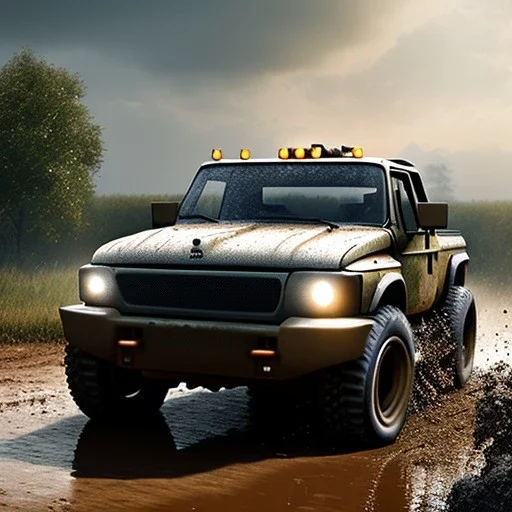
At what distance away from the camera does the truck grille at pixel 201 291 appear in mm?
5875

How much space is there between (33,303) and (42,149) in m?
24.0

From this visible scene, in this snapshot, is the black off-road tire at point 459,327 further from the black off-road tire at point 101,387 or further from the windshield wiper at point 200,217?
the black off-road tire at point 101,387

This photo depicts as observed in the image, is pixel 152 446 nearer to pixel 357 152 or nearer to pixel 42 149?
pixel 357 152

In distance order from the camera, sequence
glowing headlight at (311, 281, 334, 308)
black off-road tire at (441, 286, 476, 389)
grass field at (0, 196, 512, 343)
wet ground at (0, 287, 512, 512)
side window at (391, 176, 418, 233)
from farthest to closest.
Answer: grass field at (0, 196, 512, 343), black off-road tire at (441, 286, 476, 389), side window at (391, 176, 418, 233), glowing headlight at (311, 281, 334, 308), wet ground at (0, 287, 512, 512)

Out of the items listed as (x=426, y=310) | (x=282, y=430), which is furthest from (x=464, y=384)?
(x=282, y=430)

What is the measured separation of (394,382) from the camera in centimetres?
655

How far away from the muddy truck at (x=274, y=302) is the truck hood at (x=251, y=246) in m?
0.01

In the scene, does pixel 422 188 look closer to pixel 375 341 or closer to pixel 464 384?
pixel 464 384

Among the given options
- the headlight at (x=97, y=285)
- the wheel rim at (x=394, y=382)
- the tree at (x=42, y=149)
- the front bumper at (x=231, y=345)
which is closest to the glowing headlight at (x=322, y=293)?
the front bumper at (x=231, y=345)

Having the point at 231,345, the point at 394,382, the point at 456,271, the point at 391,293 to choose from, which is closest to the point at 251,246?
the point at 231,345

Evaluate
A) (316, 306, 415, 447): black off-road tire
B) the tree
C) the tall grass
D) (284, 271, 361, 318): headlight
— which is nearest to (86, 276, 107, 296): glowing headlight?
(284, 271, 361, 318): headlight

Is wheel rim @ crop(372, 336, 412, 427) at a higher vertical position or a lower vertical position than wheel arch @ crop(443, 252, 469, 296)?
lower

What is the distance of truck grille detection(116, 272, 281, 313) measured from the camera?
588 centimetres

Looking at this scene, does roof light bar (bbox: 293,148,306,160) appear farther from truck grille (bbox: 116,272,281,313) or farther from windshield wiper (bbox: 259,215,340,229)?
truck grille (bbox: 116,272,281,313)
